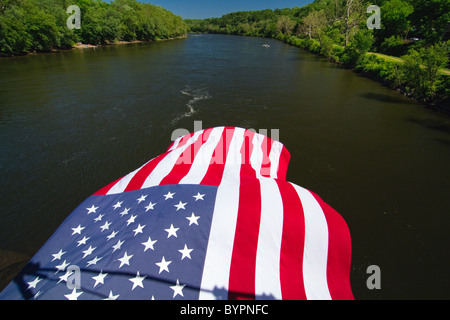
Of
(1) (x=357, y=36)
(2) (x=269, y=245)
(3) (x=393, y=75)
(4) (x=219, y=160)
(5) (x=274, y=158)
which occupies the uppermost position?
(1) (x=357, y=36)

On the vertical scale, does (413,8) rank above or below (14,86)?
above

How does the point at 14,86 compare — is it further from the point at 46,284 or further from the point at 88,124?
the point at 46,284

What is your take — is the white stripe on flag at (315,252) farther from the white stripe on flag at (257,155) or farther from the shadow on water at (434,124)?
the shadow on water at (434,124)

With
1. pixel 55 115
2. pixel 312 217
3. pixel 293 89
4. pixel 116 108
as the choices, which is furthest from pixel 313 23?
pixel 312 217

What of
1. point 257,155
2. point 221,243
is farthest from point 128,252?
point 257,155

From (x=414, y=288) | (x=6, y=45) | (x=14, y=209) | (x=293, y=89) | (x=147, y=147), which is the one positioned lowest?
(x=414, y=288)

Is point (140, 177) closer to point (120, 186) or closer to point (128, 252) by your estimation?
point (120, 186)

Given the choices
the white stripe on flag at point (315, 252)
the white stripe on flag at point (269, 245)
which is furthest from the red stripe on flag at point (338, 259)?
the white stripe on flag at point (269, 245)
